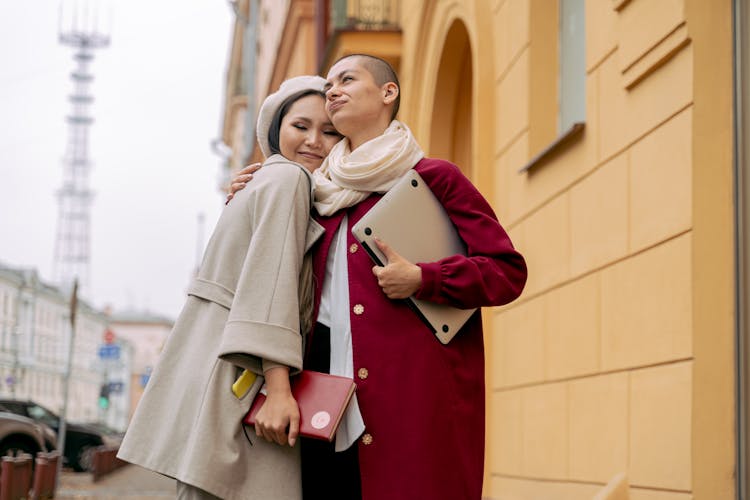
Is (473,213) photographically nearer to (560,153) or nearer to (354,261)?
(354,261)

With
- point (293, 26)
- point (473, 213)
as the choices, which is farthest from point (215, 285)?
point (293, 26)

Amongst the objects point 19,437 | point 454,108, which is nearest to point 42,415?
point 19,437

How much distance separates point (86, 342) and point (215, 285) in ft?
325

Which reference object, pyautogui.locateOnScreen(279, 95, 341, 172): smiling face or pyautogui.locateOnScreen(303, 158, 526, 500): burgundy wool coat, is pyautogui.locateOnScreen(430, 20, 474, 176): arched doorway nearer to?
pyautogui.locateOnScreen(279, 95, 341, 172): smiling face

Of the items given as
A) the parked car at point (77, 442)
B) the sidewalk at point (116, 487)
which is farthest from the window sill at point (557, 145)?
the parked car at point (77, 442)

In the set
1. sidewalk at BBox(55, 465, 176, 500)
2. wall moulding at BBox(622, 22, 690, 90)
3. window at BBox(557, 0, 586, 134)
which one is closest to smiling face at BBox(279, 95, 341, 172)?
wall moulding at BBox(622, 22, 690, 90)

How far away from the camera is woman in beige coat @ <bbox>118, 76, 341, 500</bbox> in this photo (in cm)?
280

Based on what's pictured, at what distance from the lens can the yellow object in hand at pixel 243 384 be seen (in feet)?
9.39

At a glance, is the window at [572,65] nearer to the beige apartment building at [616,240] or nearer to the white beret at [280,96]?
the beige apartment building at [616,240]

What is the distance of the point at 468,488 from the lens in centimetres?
282

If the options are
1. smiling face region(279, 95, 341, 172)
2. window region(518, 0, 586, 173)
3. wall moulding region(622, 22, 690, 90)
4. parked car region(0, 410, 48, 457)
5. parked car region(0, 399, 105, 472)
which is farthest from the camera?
parked car region(0, 399, 105, 472)

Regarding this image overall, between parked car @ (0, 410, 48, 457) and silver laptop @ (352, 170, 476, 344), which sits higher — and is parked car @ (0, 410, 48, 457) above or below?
below

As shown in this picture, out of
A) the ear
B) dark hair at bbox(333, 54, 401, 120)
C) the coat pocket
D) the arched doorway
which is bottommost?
the coat pocket

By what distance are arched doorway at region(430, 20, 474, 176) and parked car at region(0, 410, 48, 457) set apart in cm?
814
